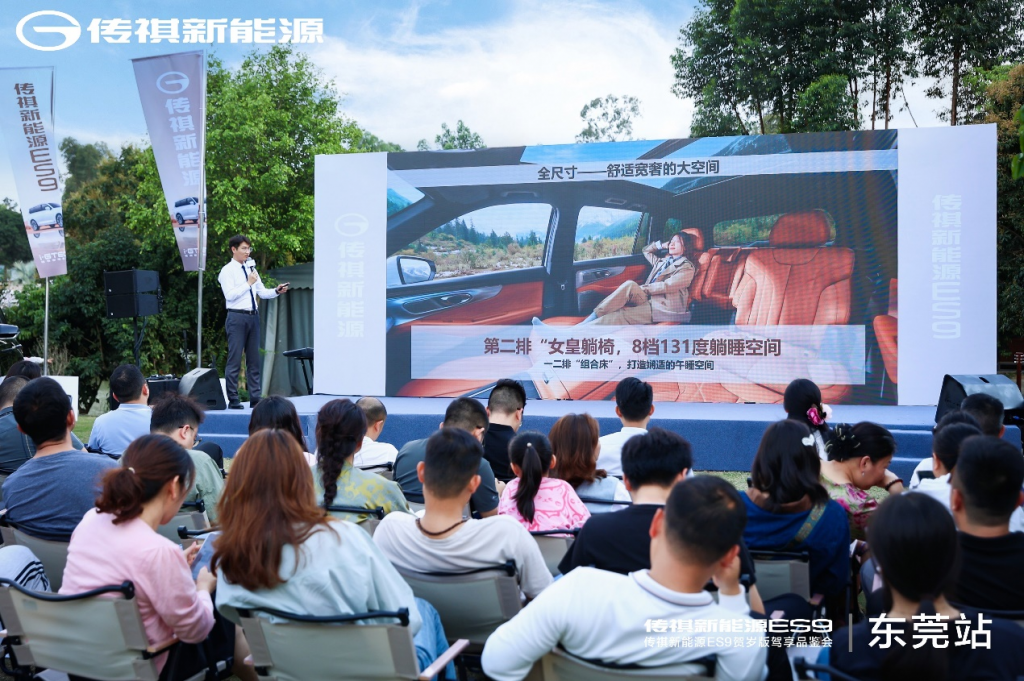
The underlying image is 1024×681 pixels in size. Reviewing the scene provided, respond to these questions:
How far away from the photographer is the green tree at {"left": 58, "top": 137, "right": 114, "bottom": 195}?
28.2 m

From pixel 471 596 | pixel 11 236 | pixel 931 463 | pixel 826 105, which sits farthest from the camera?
pixel 11 236

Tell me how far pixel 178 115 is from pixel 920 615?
26.4 feet

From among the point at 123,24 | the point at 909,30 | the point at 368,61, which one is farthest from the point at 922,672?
the point at 368,61

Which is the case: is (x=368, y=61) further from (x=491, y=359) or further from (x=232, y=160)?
(x=491, y=359)

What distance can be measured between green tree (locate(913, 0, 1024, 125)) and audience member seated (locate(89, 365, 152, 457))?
18067 mm

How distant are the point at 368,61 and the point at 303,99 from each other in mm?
8993

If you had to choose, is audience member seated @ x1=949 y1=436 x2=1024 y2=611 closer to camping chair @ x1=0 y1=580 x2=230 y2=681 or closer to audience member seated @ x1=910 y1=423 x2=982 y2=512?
audience member seated @ x1=910 y1=423 x2=982 y2=512

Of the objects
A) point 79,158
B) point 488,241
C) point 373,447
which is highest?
point 79,158

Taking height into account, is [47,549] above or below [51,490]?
below

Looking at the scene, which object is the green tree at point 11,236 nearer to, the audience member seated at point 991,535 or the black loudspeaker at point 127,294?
the black loudspeaker at point 127,294

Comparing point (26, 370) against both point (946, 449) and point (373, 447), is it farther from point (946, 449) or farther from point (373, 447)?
point (946, 449)

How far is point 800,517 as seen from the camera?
216 centimetres

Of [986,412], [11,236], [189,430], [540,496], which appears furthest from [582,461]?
[11,236]

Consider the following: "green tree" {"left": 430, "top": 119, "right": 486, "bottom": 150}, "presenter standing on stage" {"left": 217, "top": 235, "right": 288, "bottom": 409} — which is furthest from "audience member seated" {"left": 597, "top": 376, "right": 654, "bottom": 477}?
"green tree" {"left": 430, "top": 119, "right": 486, "bottom": 150}
